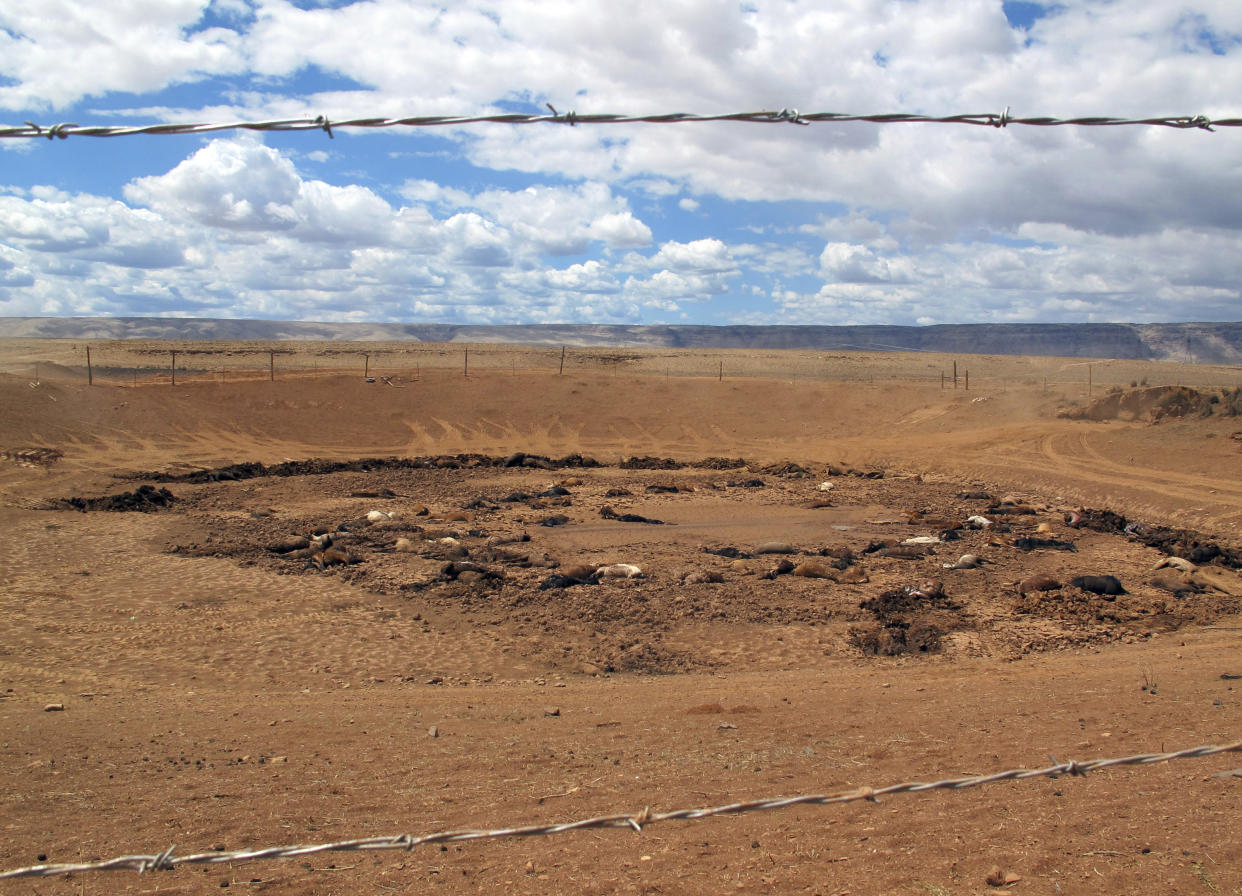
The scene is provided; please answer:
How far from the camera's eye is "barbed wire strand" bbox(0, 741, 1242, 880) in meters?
4.27

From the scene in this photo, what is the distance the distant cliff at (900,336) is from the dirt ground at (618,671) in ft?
421

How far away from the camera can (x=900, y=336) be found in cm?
18675

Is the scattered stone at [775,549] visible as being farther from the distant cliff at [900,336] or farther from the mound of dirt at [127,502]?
the distant cliff at [900,336]

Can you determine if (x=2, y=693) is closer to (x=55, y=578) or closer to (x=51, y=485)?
(x=55, y=578)

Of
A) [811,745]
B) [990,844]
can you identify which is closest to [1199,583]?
[811,745]

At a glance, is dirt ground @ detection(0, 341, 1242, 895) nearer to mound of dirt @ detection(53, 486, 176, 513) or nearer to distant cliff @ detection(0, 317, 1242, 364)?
mound of dirt @ detection(53, 486, 176, 513)

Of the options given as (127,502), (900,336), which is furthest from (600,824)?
(900,336)

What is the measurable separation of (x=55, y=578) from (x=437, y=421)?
2250 cm

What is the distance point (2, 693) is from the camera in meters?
7.39

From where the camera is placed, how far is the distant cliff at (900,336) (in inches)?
5630

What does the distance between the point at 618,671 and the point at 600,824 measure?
4.13m

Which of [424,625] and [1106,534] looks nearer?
[424,625]

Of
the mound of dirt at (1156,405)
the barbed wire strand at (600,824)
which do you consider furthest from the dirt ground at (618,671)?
the mound of dirt at (1156,405)

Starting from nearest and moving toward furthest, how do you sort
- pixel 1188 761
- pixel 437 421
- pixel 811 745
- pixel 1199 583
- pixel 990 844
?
pixel 990 844, pixel 1188 761, pixel 811 745, pixel 1199 583, pixel 437 421
